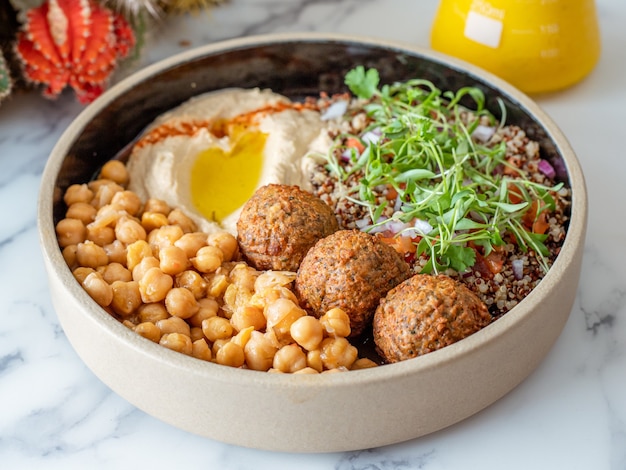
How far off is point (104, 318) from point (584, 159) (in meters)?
1.72

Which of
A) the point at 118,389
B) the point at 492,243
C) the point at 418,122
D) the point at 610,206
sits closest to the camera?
the point at 118,389

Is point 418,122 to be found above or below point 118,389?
above

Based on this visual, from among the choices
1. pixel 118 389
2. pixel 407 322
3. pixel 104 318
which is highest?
pixel 407 322

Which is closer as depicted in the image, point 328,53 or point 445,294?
point 445,294

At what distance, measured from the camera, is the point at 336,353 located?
2.06 metres

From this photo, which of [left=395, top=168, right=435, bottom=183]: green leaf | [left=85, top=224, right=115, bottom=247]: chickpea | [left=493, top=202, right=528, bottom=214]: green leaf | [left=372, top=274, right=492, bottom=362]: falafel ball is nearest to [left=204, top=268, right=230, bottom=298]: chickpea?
[left=85, top=224, right=115, bottom=247]: chickpea

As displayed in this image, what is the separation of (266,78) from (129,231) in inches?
34.0

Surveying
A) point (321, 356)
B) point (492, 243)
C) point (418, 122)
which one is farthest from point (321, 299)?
point (418, 122)

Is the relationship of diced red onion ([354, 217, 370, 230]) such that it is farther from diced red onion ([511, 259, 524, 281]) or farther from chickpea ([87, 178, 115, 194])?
chickpea ([87, 178, 115, 194])

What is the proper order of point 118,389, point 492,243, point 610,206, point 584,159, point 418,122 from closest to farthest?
point 118,389 < point 492,243 < point 418,122 < point 610,206 < point 584,159

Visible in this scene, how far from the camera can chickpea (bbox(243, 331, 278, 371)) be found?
6.82ft

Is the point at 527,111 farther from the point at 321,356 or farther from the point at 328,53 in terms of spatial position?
the point at 321,356

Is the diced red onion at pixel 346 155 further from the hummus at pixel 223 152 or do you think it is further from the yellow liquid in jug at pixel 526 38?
the yellow liquid in jug at pixel 526 38

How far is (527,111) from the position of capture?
268cm
